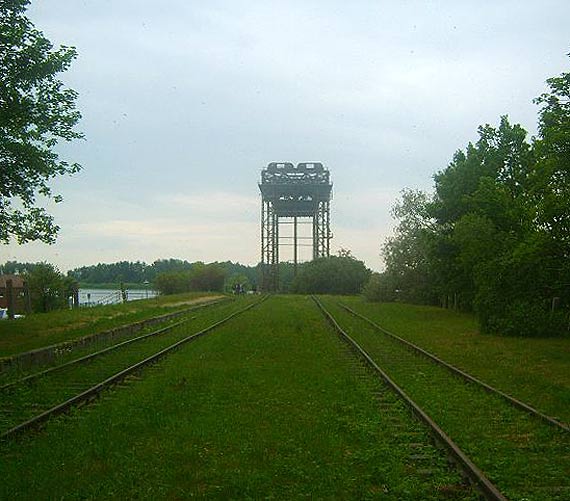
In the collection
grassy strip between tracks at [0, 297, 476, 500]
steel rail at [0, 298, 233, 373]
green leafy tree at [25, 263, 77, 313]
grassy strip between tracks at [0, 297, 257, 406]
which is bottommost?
grassy strip between tracks at [0, 297, 476, 500]

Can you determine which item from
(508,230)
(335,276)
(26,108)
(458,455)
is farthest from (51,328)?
(335,276)

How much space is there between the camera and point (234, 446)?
9227mm

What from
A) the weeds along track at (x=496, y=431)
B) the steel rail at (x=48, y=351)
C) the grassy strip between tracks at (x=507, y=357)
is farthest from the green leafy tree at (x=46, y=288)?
the weeds along track at (x=496, y=431)

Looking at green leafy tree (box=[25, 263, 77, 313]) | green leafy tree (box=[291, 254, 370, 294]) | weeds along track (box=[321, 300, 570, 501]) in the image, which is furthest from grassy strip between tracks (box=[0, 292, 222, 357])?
green leafy tree (box=[291, 254, 370, 294])

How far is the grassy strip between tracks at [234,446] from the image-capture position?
24.4 ft

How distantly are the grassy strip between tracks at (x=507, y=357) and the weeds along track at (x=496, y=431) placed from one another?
61 cm

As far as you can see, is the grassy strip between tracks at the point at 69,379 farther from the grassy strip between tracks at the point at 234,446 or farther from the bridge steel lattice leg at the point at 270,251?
the bridge steel lattice leg at the point at 270,251

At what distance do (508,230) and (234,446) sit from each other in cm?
2837

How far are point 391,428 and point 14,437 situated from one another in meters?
4.77

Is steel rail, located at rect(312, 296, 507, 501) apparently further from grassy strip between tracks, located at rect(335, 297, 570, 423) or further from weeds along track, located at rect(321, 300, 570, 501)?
grassy strip between tracks, located at rect(335, 297, 570, 423)

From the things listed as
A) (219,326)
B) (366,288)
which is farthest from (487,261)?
(366,288)

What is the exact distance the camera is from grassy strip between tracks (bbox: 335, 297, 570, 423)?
13.5m

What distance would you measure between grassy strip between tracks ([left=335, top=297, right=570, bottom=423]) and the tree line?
1.81 meters

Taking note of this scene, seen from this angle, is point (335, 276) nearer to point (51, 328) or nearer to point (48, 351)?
point (51, 328)
